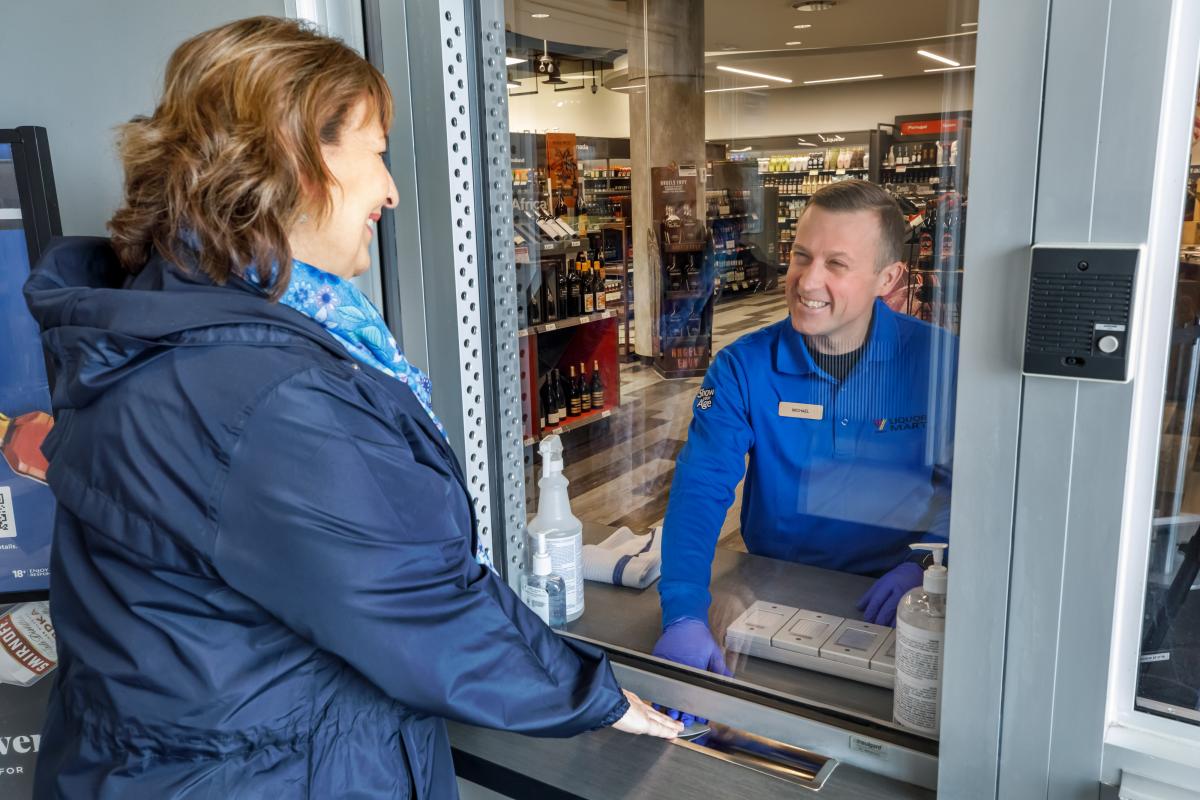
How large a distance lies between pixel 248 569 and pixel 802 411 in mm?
911

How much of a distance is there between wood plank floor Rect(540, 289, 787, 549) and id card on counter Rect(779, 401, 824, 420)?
0.47ft

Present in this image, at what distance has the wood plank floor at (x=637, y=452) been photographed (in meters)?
1.52

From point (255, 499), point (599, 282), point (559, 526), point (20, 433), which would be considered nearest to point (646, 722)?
point (559, 526)

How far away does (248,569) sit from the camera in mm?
788

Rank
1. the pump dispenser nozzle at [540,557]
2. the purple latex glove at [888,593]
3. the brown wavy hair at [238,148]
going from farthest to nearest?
the pump dispenser nozzle at [540,557], the purple latex glove at [888,593], the brown wavy hair at [238,148]

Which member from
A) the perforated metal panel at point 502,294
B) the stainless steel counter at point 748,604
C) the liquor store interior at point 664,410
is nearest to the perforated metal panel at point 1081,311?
→ the liquor store interior at point 664,410

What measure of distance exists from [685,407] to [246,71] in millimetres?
937

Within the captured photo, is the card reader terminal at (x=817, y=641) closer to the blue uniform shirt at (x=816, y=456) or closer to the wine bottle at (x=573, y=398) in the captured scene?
the blue uniform shirt at (x=816, y=456)

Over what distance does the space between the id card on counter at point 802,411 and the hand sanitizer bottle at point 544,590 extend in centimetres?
45

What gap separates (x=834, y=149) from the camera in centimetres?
115

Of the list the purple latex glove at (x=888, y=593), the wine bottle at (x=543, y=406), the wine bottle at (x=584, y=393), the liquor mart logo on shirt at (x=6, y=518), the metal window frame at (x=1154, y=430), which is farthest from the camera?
the liquor mart logo on shirt at (x=6, y=518)

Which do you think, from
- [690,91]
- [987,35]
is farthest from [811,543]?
[987,35]

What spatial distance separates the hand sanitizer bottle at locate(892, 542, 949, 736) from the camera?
38.3 inches

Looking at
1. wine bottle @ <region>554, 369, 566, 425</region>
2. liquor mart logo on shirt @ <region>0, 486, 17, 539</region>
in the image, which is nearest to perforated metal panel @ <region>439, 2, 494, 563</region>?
wine bottle @ <region>554, 369, 566, 425</region>
